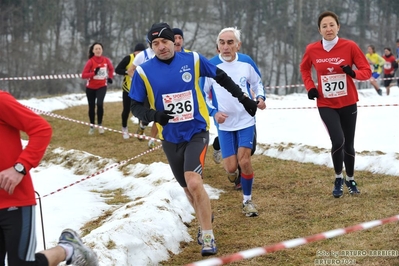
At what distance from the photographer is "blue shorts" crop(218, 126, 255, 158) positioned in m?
7.04

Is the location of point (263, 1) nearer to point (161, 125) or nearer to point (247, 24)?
point (247, 24)

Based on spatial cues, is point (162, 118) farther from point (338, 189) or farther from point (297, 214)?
point (338, 189)

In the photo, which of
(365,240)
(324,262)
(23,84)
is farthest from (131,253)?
(23,84)

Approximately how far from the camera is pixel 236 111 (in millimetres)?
7184

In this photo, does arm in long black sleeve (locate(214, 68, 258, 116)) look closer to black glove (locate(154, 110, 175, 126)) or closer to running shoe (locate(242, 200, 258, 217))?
black glove (locate(154, 110, 175, 126))

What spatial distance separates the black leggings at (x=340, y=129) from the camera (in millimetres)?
7141

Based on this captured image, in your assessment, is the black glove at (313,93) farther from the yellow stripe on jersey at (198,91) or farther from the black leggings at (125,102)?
the black leggings at (125,102)

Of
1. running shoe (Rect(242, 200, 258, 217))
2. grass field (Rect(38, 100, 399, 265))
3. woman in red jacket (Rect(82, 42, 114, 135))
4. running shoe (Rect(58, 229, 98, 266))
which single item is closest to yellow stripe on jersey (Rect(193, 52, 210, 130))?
grass field (Rect(38, 100, 399, 265))

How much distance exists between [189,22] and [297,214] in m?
48.7

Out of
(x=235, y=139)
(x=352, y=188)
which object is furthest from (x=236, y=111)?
(x=352, y=188)

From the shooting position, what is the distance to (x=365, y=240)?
18.0 feet

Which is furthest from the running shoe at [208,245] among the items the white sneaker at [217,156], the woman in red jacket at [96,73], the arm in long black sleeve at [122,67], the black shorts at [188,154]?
the woman in red jacket at [96,73]

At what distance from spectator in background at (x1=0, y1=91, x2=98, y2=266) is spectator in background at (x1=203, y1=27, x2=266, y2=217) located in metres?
3.14

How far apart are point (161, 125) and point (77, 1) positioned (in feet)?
171
